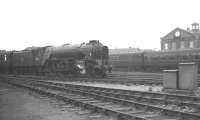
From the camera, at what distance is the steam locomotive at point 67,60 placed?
862 inches

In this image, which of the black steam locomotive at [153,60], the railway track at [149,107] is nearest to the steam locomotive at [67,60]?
the black steam locomotive at [153,60]

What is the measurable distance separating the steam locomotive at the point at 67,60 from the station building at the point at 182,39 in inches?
1208

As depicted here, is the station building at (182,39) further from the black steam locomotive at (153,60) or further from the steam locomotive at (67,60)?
the steam locomotive at (67,60)

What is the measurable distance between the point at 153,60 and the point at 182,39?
1031 inches

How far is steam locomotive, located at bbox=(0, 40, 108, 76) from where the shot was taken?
862 inches

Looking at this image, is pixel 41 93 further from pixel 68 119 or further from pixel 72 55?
pixel 72 55

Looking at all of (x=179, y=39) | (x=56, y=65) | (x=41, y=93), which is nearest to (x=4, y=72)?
(x=56, y=65)

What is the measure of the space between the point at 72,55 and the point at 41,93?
10.2 metres

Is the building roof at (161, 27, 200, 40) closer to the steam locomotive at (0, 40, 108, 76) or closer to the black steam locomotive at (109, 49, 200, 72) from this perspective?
the black steam locomotive at (109, 49, 200, 72)

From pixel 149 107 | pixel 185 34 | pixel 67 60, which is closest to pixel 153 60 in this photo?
pixel 67 60

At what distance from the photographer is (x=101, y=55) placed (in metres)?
22.3

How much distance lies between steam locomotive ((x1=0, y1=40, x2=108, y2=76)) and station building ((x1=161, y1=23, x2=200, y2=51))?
30681 millimetres

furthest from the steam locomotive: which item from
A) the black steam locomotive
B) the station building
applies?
the station building

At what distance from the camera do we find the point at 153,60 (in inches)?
1109
